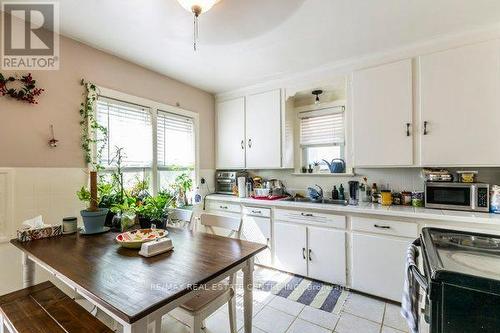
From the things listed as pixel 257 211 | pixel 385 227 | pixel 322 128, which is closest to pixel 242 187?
pixel 257 211

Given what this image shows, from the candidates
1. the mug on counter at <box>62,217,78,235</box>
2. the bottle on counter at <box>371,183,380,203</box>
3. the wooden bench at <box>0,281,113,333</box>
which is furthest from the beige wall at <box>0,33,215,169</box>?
the bottle on counter at <box>371,183,380,203</box>

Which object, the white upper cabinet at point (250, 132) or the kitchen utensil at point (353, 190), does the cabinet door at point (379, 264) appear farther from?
the white upper cabinet at point (250, 132)

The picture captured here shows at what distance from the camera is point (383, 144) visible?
2410 millimetres

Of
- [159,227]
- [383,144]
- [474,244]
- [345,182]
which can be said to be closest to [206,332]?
[159,227]

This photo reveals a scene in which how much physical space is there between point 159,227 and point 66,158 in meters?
1.08

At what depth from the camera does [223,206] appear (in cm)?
323

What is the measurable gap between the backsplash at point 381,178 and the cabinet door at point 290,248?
734 millimetres

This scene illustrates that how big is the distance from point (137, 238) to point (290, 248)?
5.78 ft

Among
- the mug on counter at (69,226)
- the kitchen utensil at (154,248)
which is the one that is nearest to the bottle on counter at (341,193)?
the kitchen utensil at (154,248)

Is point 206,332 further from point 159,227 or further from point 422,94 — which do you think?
point 422,94

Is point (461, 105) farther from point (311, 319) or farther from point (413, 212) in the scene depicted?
point (311, 319)

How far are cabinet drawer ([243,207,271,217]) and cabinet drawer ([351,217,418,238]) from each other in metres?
0.97

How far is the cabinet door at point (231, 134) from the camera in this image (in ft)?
11.3

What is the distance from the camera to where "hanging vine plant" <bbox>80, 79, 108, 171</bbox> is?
217cm
